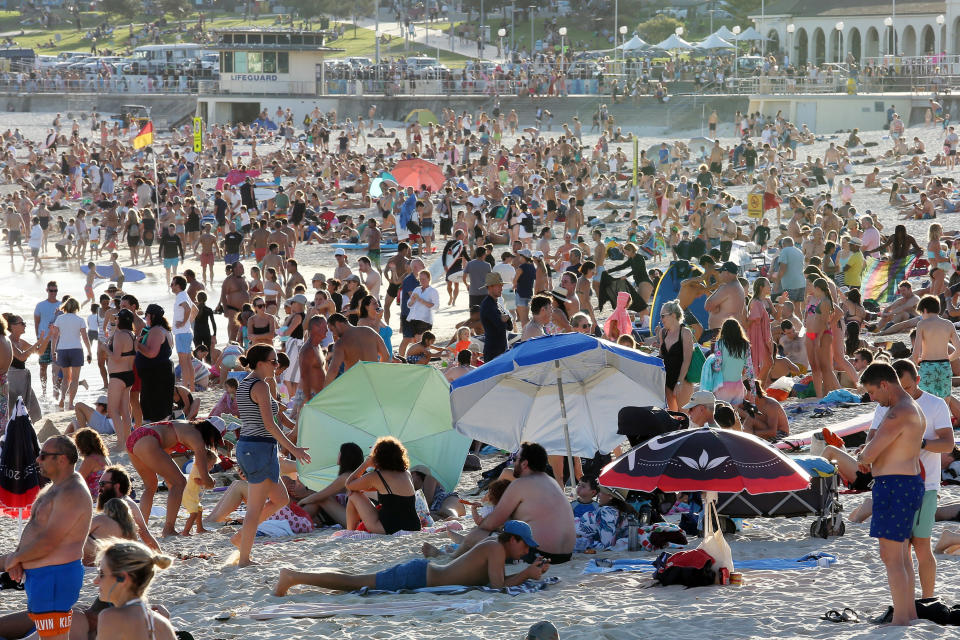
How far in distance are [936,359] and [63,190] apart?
90.2ft

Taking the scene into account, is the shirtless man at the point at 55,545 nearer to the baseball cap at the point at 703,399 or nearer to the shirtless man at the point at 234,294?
the baseball cap at the point at 703,399

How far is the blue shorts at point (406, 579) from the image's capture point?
6.07m

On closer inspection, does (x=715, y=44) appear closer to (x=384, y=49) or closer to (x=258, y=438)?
(x=384, y=49)

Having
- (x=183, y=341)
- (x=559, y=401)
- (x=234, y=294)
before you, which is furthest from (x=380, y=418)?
(x=234, y=294)

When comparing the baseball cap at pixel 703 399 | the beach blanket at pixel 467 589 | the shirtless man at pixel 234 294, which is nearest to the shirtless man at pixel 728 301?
the baseball cap at pixel 703 399

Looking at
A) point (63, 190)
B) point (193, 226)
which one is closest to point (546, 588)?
point (193, 226)

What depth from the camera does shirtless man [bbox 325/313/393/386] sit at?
8930 mm

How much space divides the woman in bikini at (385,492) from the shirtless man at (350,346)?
1.67m

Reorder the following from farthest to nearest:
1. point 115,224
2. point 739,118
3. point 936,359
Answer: point 739,118 → point 115,224 → point 936,359

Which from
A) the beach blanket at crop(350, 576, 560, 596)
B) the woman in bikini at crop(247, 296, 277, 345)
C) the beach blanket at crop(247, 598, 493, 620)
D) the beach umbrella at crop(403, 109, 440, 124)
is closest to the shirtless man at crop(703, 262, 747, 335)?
the woman in bikini at crop(247, 296, 277, 345)

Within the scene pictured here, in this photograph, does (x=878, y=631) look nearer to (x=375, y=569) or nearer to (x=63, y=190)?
(x=375, y=569)

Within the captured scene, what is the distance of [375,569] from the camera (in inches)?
259

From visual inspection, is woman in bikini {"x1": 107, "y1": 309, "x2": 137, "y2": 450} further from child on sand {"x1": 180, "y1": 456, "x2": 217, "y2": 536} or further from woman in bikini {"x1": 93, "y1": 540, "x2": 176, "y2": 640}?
woman in bikini {"x1": 93, "y1": 540, "x2": 176, "y2": 640}

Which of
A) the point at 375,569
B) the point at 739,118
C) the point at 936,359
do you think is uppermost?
the point at 739,118
